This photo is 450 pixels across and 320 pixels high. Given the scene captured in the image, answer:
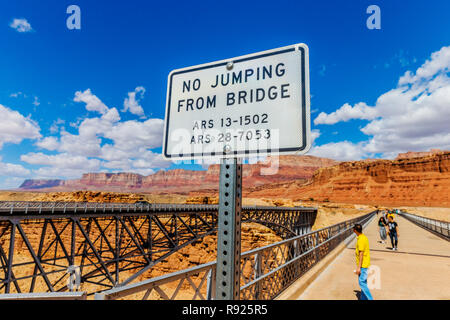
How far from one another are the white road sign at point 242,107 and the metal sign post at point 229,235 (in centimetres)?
14

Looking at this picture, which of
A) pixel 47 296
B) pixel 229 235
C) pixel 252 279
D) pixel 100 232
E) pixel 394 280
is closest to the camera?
pixel 229 235

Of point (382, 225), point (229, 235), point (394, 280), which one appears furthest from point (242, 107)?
point (382, 225)

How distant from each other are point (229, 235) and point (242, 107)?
0.79 m

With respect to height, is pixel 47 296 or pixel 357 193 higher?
pixel 47 296

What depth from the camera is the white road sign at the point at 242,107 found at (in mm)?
1415

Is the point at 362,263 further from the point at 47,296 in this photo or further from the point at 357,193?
the point at 357,193

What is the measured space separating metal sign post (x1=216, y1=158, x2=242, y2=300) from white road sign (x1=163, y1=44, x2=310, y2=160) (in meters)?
0.14

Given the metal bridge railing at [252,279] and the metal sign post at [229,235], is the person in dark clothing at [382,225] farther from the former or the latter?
the metal sign post at [229,235]

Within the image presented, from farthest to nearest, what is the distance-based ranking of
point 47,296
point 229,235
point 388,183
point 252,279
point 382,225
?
point 388,183
point 382,225
point 252,279
point 47,296
point 229,235

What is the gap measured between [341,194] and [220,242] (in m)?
133

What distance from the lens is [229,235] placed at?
1.53 meters


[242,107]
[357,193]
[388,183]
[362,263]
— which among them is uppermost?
[242,107]

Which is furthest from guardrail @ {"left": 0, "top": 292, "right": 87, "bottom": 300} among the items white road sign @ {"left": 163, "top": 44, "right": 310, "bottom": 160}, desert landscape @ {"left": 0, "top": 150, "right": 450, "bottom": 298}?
desert landscape @ {"left": 0, "top": 150, "right": 450, "bottom": 298}
